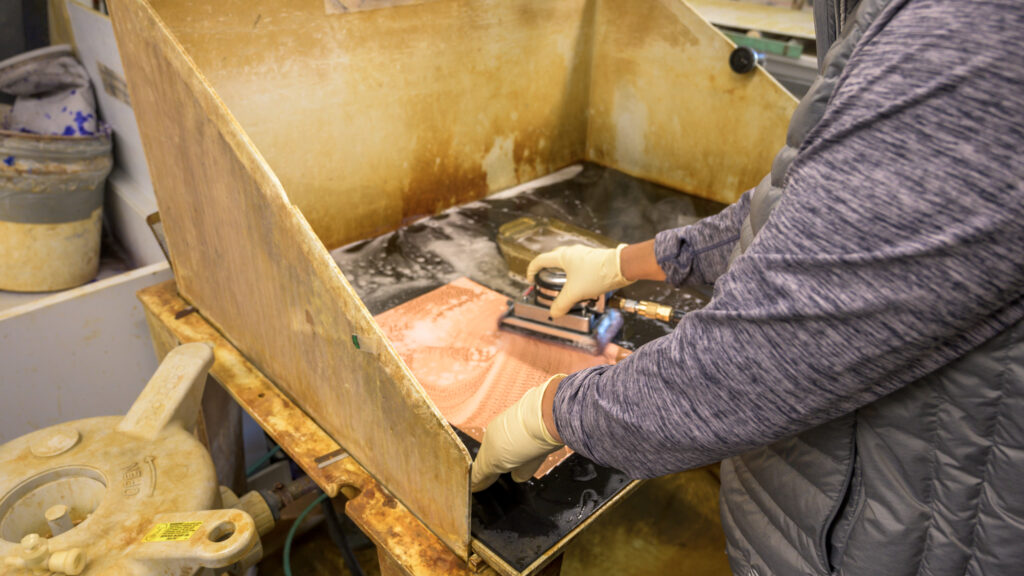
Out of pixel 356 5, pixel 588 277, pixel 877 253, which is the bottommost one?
pixel 588 277

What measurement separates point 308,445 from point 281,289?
286 mm

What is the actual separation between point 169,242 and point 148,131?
0.27m

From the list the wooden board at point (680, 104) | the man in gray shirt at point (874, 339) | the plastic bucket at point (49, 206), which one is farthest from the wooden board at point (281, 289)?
the wooden board at point (680, 104)

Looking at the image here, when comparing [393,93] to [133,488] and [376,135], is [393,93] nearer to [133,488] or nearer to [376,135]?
[376,135]

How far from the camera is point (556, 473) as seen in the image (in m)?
1.03

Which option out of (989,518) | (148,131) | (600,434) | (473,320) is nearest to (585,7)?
(473,320)

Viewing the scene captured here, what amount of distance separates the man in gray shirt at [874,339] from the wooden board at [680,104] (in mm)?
1127

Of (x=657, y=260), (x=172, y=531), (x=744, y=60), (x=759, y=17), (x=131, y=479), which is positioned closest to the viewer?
(x=172, y=531)

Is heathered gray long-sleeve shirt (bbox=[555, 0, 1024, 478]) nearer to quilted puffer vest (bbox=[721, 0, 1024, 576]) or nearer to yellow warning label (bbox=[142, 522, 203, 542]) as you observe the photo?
quilted puffer vest (bbox=[721, 0, 1024, 576])

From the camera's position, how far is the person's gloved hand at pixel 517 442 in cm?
88

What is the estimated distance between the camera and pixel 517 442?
2.94 feet

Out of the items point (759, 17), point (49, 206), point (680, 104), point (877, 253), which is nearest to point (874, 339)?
point (877, 253)

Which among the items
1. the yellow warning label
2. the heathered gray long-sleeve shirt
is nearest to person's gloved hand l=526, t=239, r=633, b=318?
the heathered gray long-sleeve shirt

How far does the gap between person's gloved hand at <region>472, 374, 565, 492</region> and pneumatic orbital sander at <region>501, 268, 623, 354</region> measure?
1.34 feet
